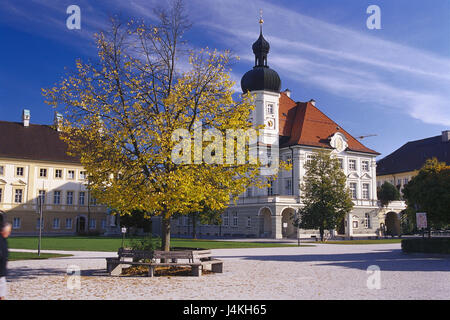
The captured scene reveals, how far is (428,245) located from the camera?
23391mm

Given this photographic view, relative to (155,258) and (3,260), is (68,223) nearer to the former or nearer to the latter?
(155,258)

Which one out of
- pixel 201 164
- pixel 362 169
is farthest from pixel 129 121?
pixel 362 169

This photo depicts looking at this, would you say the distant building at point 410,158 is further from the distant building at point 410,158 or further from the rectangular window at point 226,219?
the rectangular window at point 226,219

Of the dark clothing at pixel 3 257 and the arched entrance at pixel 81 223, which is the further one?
the arched entrance at pixel 81 223

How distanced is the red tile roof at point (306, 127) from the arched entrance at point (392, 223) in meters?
8.87

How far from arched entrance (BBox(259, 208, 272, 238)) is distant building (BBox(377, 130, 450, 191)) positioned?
29.8 meters

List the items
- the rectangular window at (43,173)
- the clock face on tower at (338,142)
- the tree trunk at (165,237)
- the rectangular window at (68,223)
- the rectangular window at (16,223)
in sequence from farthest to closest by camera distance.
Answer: the rectangular window at (68,223), the rectangular window at (43,173), the rectangular window at (16,223), the clock face on tower at (338,142), the tree trunk at (165,237)

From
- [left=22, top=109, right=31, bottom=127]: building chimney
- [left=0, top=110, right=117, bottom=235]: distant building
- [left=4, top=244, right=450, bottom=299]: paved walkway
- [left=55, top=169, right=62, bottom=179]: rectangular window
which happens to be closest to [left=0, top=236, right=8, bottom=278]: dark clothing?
[left=4, top=244, right=450, bottom=299]: paved walkway

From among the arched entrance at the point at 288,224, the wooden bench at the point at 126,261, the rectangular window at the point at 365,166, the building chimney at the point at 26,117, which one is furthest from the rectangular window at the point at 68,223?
the wooden bench at the point at 126,261

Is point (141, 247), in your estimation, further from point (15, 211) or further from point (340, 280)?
point (15, 211)

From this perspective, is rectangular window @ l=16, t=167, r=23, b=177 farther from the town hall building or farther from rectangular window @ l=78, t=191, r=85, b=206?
the town hall building

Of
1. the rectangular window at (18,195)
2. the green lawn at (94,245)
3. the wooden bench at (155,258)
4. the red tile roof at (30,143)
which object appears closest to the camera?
the wooden bench at (155,258)

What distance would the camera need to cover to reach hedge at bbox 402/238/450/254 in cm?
2275

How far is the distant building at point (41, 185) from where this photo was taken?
60750mm
